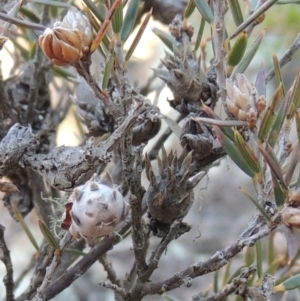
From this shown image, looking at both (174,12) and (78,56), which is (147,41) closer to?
(174,12)

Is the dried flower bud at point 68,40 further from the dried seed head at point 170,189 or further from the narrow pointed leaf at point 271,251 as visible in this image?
the narrow pointed leaf at point 271,251

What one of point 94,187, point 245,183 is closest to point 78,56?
point 94,187

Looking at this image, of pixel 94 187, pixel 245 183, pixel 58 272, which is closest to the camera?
pixel 94 187

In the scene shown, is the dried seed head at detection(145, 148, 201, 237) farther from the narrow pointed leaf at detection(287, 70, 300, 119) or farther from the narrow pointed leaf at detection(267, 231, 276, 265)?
the narrow pointed leaf at detection(267, 231, 276, 265)

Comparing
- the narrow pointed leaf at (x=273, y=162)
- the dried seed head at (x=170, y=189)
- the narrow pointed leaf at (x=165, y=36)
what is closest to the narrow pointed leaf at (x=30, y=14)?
the narrow pointed leaf at (x=165, y=36)

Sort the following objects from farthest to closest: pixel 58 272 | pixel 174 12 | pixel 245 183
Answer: pixel 245 183 < pixel 174 12 < pixel 58 272

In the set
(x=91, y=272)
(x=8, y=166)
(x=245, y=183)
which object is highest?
(x=245, y=183)
